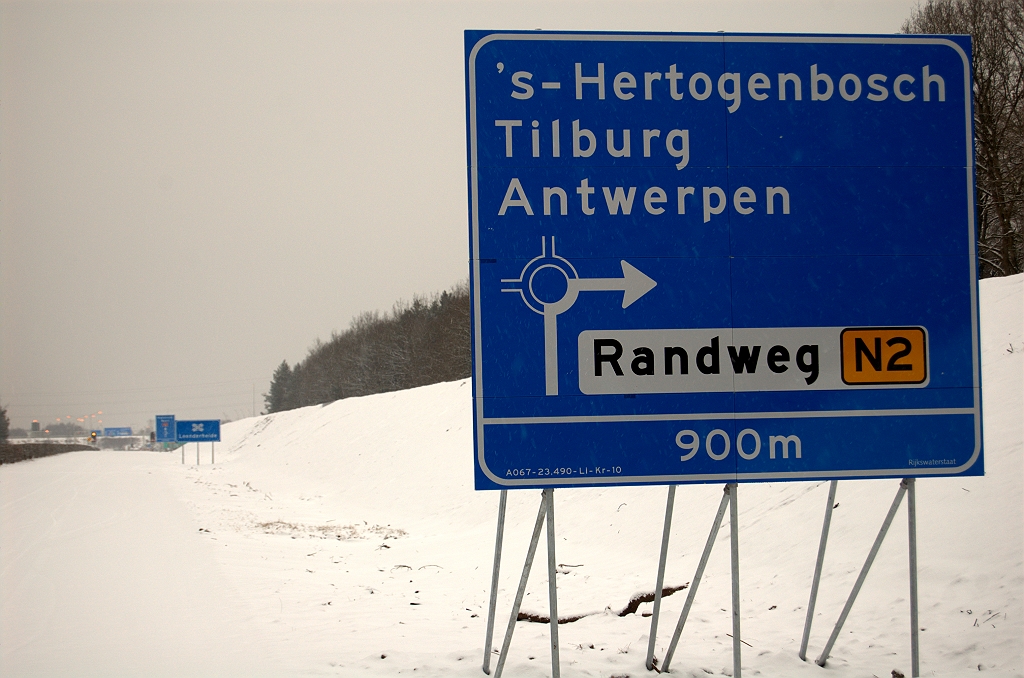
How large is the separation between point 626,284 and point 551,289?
1.88ft

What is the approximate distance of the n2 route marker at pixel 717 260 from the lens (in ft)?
18.6

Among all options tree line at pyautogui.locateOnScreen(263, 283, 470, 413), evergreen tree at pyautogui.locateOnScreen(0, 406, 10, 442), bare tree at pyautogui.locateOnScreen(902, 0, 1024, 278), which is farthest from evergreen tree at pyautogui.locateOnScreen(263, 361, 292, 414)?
bare tree at pyautogui.locateOnScreen(902, 0, 1024, 278)

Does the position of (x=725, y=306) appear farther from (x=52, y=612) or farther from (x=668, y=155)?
(x=52, y=612)

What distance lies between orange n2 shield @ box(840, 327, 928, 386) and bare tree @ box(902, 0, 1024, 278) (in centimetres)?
2326

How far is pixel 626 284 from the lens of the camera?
575 centimetres

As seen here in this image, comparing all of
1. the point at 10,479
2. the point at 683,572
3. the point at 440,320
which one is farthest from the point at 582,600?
the point at 440,320

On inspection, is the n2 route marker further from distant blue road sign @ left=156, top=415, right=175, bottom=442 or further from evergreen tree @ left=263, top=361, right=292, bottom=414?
evergreen tree @ left=263, top=361, right=292, bottom=414

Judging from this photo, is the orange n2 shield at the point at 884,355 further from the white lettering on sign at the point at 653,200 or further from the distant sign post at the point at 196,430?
the distant sign post at the point at 196,430

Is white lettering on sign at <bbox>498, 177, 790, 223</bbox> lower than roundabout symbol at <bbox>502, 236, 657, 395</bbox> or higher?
higher

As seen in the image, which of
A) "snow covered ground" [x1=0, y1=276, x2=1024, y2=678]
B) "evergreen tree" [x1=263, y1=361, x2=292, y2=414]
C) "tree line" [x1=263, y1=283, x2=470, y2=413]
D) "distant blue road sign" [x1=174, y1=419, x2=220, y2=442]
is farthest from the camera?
"evergreen tree" [x1=263, y1=361, x2=292, y2=414]

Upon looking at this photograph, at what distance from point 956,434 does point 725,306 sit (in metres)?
2.05

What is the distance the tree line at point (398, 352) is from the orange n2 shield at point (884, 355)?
2137 inches

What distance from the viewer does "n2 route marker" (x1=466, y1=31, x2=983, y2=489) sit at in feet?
18.6

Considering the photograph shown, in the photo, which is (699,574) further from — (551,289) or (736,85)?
(736,85)
